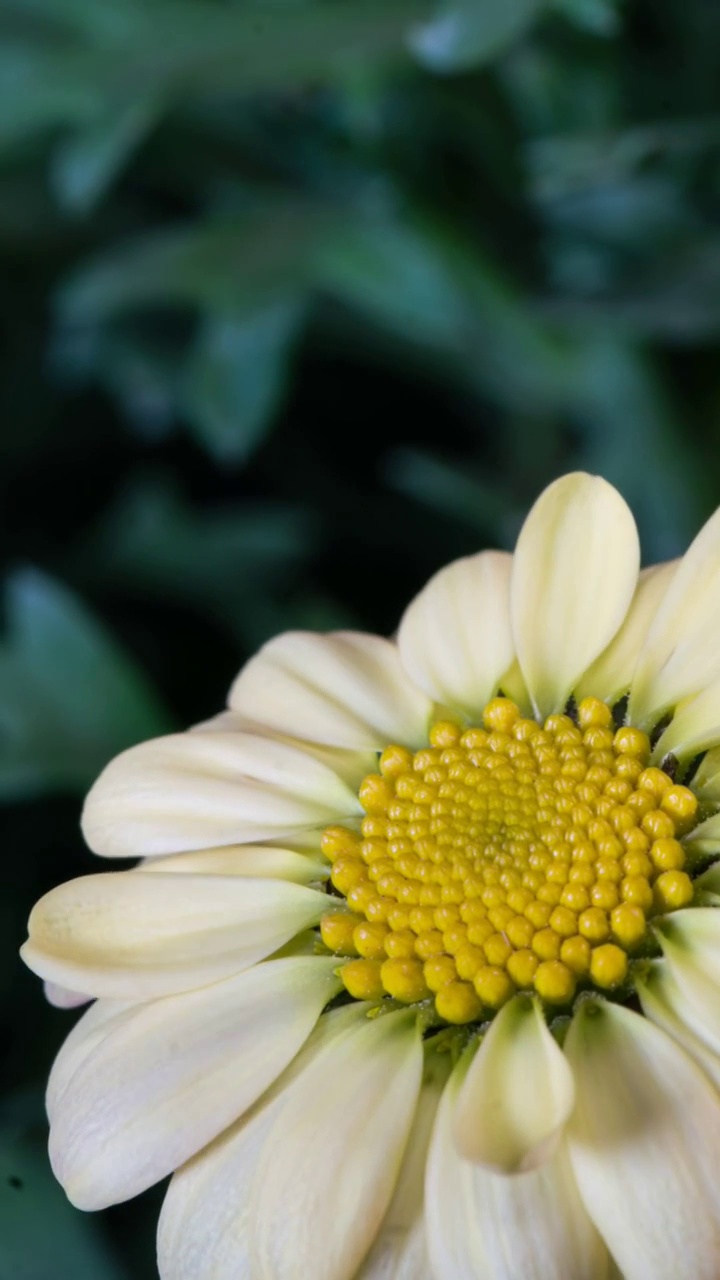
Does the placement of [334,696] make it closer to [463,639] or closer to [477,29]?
[463,639]

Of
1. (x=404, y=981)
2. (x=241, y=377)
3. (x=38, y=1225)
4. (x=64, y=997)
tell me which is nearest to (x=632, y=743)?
(x=404, y=981)

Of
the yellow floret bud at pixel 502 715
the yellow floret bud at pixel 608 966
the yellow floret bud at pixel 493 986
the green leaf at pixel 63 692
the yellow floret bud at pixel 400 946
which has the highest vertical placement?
the yellow floret bud at pixel 502 715

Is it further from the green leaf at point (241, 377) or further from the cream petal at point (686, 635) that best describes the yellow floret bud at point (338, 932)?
the green leaf at point (241, 377)

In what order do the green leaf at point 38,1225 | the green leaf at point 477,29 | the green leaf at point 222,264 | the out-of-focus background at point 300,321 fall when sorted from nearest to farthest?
the green leaf at point 38,1225, the green leaf at point 477,29, the out-of-focus background at point 300,321, the green leaf at point 222,264

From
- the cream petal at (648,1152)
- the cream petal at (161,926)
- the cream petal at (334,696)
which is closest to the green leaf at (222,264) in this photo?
the cream petal at (334,696)

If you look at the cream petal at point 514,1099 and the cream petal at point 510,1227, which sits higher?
the cream petal at point 514,1099

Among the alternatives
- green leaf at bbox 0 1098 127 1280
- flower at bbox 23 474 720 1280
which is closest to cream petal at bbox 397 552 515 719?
flower at bbox 23 474 720 1280
